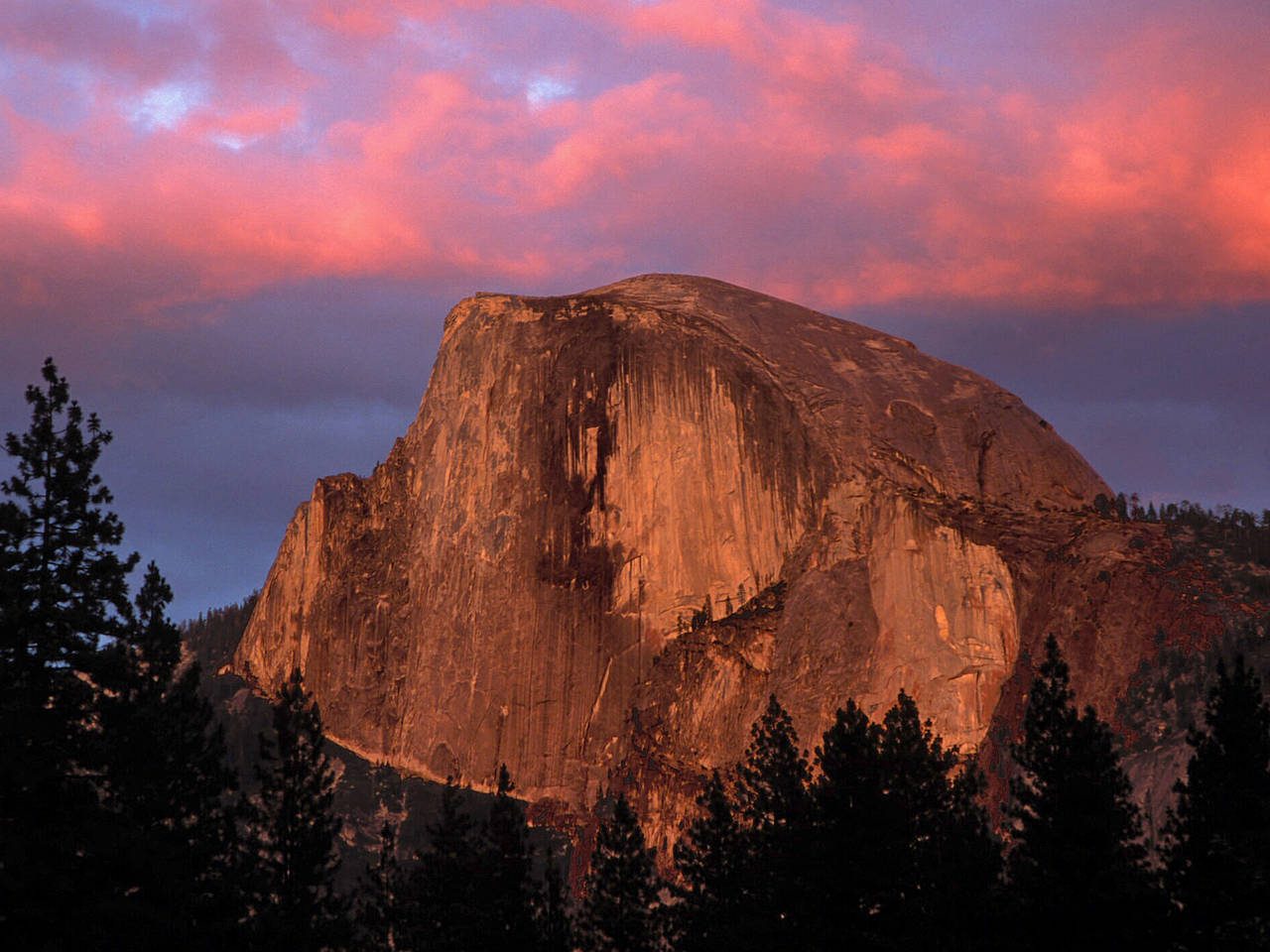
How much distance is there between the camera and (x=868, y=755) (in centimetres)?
4688

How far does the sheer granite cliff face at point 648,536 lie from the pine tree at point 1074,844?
4961 cm

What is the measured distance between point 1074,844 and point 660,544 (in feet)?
239

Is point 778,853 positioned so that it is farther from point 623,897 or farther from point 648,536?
point 648,536

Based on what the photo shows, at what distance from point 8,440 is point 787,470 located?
8506cm

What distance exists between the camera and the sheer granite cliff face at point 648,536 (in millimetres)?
99000

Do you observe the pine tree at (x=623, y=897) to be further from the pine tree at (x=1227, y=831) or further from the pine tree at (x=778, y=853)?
the pine tree at (x=1227, y=831)

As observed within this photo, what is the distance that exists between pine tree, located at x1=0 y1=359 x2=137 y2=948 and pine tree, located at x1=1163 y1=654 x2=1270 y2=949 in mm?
27904

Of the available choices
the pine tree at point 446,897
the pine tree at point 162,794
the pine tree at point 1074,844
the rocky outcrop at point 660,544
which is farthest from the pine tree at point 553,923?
the rocky outcrop at point 660,544

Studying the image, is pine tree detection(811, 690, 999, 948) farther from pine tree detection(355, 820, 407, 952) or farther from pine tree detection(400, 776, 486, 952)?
pine tree detection(355, 820, 407, 952)

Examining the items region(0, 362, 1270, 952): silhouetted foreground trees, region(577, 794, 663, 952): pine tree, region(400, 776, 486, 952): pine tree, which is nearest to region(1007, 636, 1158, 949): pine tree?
region(0, 362, 1270, 952): silhouetted foreground trees

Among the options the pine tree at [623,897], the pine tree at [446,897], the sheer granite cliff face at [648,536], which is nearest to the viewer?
the pine tree at [446,897]

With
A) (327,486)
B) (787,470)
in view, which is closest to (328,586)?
(327,486)

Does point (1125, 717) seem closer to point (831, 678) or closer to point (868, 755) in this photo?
point (831, 678)

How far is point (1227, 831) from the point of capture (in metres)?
40.3
